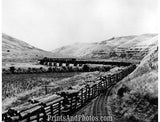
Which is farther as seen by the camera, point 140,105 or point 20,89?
point 20,89

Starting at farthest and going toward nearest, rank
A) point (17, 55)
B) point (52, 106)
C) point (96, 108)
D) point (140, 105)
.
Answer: point (17, 55), point (96, 108), point (140, 105), point (52, 106)

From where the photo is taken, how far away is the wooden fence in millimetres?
9703

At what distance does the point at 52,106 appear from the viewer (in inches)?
454

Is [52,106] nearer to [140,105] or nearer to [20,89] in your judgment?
[140,105]

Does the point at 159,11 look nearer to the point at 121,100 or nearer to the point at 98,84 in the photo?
the point at 121,100

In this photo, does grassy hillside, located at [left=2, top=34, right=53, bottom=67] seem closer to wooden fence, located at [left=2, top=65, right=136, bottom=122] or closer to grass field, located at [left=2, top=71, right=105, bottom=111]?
grass field, located at [left=2, top=71, right=105, bottom=111]

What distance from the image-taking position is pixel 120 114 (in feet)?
42.9

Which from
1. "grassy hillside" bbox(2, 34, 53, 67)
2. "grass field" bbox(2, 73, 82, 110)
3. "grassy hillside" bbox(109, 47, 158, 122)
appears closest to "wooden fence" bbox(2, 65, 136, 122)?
"grassy hillside" bbox(109, 47, 158, 122)

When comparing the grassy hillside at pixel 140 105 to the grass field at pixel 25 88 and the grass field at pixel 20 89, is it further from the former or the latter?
the grass field at pixel 20 89

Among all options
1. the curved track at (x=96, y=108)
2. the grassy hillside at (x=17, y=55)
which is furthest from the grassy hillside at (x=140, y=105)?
the grassy hillside at (x=17, y=55)

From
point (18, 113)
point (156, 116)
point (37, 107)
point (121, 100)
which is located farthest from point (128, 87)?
point (18, 113)

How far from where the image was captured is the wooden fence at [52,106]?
9703 millimetres

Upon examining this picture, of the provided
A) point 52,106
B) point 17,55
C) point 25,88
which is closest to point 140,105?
point 52,106

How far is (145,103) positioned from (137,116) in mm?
995
